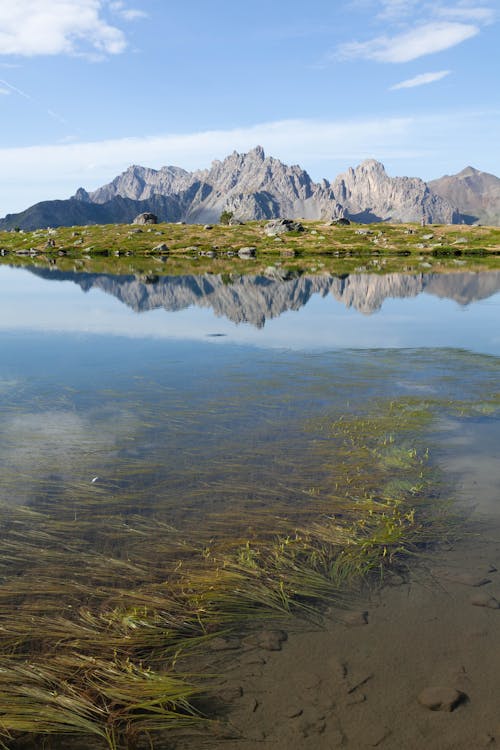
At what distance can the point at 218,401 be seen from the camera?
1820 centimetres

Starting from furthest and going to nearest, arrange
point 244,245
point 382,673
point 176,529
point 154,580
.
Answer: point 244,245 → point 176,529 → point 154,580 → point 382,673

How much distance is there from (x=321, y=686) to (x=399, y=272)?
243 ft

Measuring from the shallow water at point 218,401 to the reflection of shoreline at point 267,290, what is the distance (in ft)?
5.39

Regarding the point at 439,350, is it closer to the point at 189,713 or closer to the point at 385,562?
the point at 385,562

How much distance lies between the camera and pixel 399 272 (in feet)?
244

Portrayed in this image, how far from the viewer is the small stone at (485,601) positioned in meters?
7.83

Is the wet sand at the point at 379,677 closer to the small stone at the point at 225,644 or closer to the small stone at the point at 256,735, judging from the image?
the small stone at the point at 256,735

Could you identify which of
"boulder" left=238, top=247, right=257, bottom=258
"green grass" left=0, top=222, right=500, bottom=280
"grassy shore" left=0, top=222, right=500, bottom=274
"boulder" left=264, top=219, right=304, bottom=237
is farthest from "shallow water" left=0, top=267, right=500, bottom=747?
"boulder" left=264, top=219, right=304, bottom=237

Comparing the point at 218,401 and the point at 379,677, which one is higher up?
the point at 218,401

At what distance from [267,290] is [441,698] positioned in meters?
49.6

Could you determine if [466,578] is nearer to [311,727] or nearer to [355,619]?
[355,619]

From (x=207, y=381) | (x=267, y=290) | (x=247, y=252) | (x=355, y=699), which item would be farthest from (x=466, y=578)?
(x=247, y=252)

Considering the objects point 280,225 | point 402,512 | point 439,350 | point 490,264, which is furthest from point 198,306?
point 280,225

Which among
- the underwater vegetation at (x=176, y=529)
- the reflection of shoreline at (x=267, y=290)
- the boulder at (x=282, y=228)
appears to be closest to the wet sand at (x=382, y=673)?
the underwater vegetation at (x=176, y=529)
